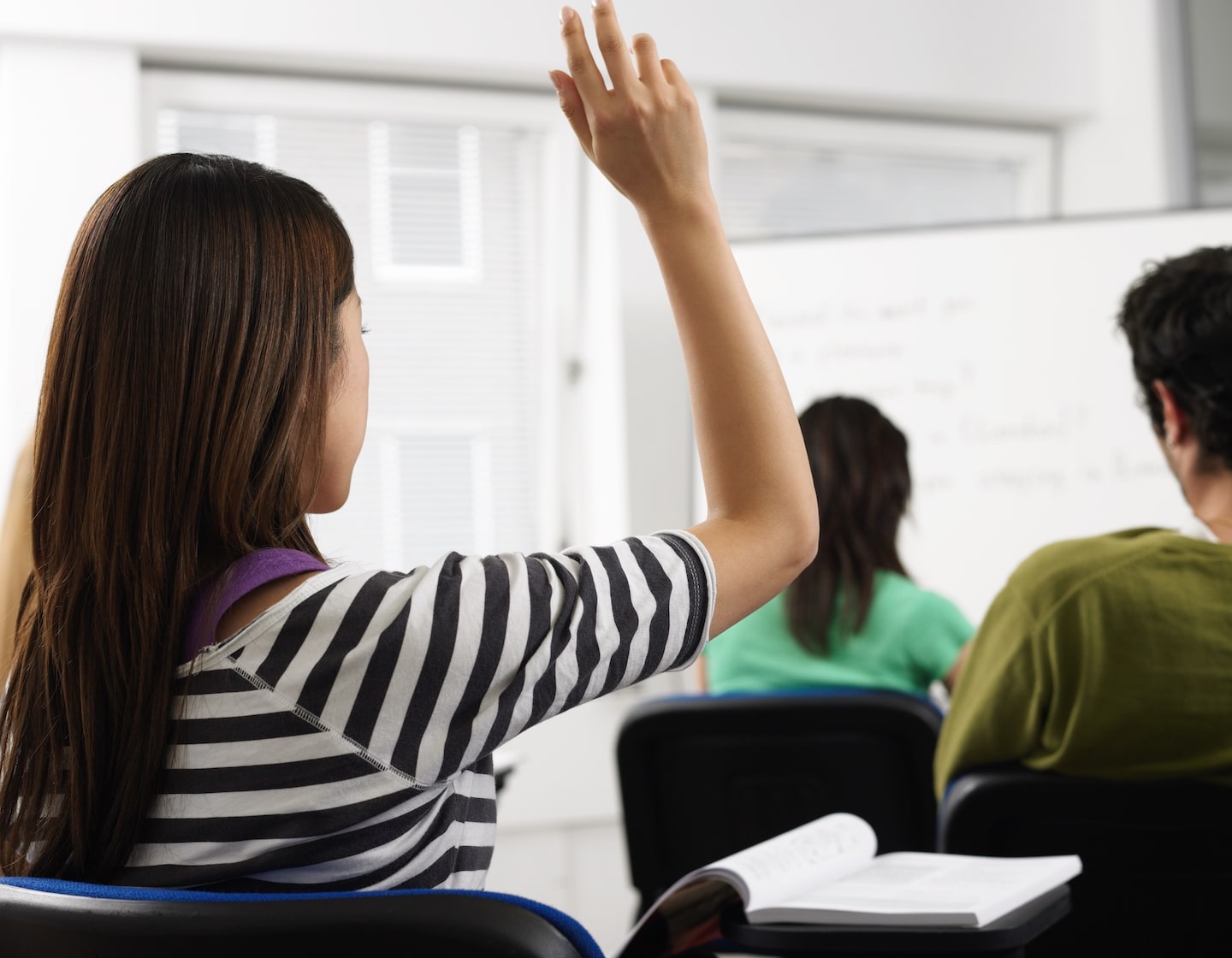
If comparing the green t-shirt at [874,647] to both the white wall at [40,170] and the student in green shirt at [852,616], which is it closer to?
the student in green shirt at [852,616]

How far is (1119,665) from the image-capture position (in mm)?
1166

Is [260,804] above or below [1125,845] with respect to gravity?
above

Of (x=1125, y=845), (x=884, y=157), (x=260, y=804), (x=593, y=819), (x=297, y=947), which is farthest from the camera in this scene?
(x=884, y=157)

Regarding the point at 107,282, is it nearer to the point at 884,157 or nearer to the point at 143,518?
the point at 143,518

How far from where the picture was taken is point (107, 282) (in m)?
0.70

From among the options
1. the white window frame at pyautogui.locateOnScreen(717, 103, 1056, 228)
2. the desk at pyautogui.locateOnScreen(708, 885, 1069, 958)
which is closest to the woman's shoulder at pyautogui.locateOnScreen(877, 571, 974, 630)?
the desk at pyautogui.locateOnScreen(708, 885, 1069, 958)

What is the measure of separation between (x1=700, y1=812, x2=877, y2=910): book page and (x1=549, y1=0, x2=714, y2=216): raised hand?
0.44 metres

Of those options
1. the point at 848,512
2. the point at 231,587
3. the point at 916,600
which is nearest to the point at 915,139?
the point at 848,512

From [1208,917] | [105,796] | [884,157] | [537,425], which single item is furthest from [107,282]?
[884,157]

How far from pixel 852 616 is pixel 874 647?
64 millimetres

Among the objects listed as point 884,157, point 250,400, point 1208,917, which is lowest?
point 1208,917

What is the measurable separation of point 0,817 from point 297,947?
0.93 feet

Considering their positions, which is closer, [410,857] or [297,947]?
[297,947]

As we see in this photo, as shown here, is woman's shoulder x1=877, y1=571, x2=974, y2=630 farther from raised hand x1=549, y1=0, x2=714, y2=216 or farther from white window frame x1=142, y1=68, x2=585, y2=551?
raised hand x1=549, y1=0, x2=714, y2=216
